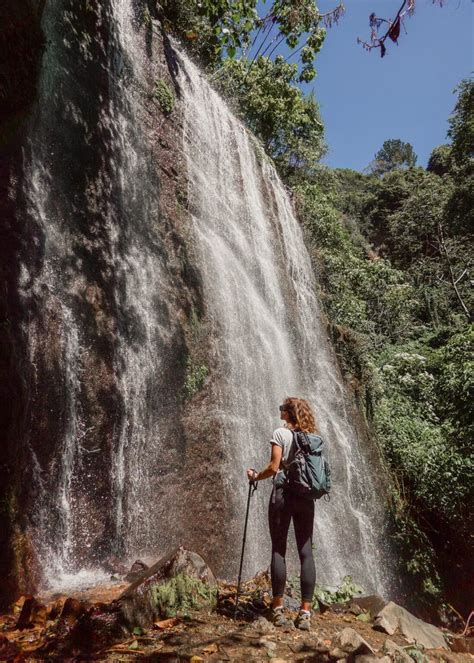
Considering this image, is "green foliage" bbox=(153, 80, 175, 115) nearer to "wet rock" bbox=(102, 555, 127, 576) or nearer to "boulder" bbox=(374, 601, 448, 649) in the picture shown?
"wet rock" bbox=(102, 555, 127, 576)

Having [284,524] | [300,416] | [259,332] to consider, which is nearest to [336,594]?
[284,524]

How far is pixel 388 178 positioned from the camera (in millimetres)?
37375

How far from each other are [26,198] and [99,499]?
4.01m

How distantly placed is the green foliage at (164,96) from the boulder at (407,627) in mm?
9635

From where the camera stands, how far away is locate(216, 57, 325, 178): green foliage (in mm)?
17591

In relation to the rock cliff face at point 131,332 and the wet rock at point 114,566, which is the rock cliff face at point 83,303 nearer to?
the rock cliff face at point 131,332

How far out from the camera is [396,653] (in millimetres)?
3631

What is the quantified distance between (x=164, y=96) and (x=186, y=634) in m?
9.88

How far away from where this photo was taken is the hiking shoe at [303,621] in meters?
3.79

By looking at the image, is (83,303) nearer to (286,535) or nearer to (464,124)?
(286,535)

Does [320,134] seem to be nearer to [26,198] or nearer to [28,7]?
[28,7]

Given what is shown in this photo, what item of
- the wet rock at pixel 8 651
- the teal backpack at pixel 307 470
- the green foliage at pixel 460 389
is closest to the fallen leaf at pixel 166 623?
the wet rock at pixel 8 651

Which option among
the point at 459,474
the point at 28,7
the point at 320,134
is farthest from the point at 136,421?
the point at 320,134

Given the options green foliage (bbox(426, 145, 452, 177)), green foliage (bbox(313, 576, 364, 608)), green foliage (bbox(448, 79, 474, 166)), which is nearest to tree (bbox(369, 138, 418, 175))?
green foliage (bbox(426, 145, 452, 177))
